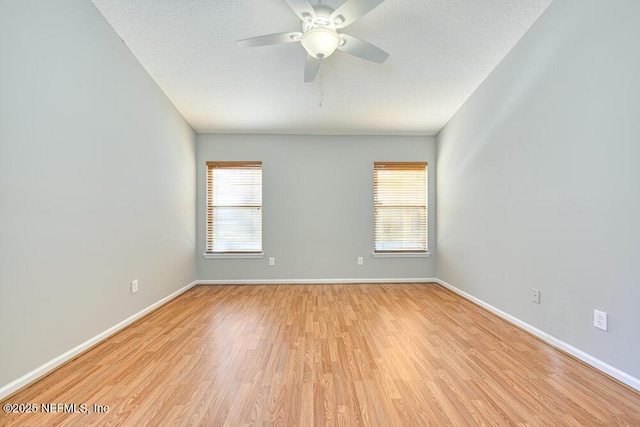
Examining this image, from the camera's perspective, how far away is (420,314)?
9.97 feet

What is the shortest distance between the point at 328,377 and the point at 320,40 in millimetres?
2411

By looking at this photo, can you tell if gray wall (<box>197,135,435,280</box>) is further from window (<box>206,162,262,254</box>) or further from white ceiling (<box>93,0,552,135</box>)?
white ceiling (<box>93,0,552,135</box>)

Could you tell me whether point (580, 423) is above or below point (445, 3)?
below

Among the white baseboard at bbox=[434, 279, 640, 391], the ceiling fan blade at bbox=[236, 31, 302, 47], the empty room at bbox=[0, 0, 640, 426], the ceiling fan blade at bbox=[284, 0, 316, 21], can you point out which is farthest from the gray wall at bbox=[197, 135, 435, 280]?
the ceiling fan blade at bbox=[284, 0, 316, 21]

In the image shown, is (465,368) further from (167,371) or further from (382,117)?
(382,117)

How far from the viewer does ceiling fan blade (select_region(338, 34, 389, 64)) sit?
86.7 inches

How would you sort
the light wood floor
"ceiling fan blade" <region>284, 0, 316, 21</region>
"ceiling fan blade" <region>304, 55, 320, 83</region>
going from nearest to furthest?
the light wood floor → "ceiling fan blade" <region>284, 0, 316, 21</region> → "ceiling fan blade" <region>304, 55, 320, 83</region>

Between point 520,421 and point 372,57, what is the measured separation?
2.69 meters

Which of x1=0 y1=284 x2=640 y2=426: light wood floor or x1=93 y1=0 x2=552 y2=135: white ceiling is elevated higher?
x1=93 y1=0 x2=552 y2=135: white ceiling

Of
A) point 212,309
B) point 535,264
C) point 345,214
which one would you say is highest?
point 345,214

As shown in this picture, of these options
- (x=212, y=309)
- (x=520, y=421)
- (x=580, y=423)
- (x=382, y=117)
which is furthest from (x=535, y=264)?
(x=212, y=309)

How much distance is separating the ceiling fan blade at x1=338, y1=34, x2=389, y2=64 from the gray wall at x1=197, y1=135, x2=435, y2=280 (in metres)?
2.15

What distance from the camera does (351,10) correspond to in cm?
191

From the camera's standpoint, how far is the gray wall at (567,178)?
179 centimetres
